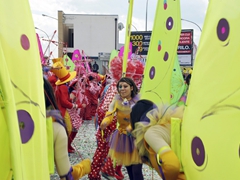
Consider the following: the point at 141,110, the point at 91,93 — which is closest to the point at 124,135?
the point at 141,110

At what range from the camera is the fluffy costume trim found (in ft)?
6.25

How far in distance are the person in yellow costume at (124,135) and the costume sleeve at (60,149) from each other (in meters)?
1.37

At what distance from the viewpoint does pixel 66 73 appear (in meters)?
5.06

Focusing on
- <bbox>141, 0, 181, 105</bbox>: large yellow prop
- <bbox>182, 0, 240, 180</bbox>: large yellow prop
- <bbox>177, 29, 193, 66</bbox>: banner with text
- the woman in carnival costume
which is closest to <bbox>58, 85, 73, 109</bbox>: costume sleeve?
the woman in carnival costume

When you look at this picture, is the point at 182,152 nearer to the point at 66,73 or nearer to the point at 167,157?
the point at 167,157

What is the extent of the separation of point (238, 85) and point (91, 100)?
8.58 meters

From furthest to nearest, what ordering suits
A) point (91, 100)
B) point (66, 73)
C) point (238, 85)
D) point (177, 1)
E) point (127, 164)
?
1. point (91, 100)
2. point (66, 73)
3. point (127, 164)
4. point (177, 1)
5. point (238, 85)

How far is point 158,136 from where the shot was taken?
175cm

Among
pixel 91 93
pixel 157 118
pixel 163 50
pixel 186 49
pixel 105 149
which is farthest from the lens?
pixel 186 49

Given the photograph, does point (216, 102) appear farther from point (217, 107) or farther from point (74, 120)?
point (74, 120)

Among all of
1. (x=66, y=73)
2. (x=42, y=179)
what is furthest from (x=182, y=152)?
(x=66, y=73)

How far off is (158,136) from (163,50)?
1298 millimetres

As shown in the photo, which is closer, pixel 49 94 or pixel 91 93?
pixel 49 94

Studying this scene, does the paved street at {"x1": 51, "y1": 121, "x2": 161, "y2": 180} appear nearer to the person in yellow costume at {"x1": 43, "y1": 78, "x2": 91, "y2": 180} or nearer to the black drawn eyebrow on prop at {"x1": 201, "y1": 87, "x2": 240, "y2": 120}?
the person in yellow costume at {"x1": 43, "y1": 78, "x2": 91, "y2": 180}
